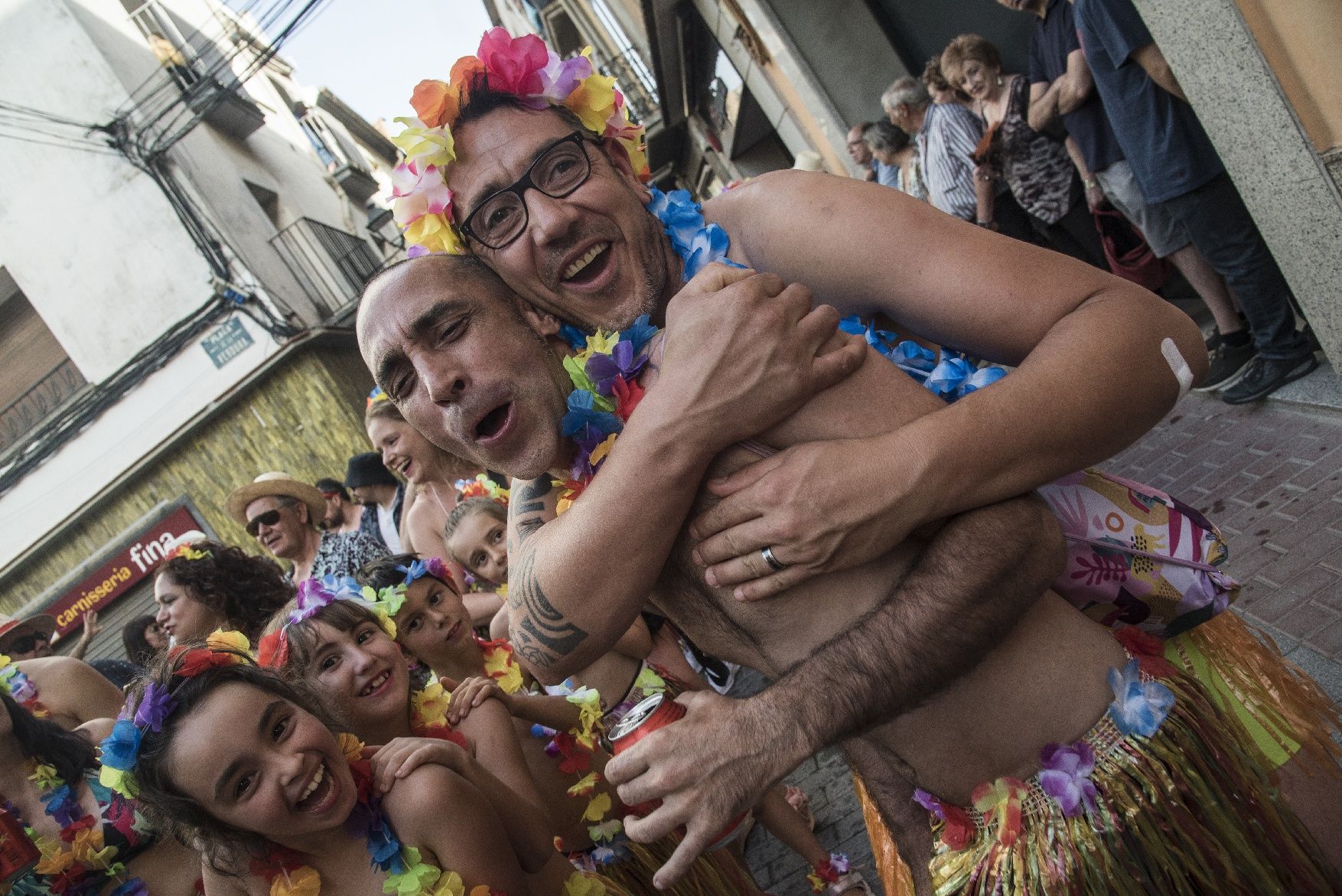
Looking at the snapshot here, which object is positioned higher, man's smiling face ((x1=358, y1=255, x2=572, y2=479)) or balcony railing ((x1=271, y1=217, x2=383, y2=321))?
balcony railing ((x1=271, y1=217, x2=383, y2=321))

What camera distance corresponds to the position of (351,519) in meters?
7.09

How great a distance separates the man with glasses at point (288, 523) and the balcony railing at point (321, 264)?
10.9 metres

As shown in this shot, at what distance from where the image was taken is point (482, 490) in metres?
5.07

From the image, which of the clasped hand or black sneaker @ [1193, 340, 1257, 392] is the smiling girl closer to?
the clasped hand

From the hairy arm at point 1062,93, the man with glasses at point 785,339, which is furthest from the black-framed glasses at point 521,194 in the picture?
the hairy arm at point 1062,93

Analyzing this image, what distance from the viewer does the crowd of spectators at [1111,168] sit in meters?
4.21

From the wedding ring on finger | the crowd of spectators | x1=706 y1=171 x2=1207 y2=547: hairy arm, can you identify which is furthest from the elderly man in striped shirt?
the wedding ring on finger

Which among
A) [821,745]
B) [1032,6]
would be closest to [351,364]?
[1032,6]

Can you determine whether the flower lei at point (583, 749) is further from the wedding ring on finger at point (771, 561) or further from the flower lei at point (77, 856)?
the wedding ring on finger at point (771, 561)

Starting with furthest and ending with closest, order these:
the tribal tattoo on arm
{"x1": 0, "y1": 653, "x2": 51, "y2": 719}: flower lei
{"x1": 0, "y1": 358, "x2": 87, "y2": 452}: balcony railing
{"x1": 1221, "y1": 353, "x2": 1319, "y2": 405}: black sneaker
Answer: {"x1": 0, "y1": 358, "x2": 87, "y2": 452}: balcony railing < {"x1": 1221, "y1": 353, "x2": 1319, "y2": 405}: black sneaker < {"x1": 0, "y1": 653, "x2": 51, "y2": 719}: flower lei < the tribal tattoo on arm

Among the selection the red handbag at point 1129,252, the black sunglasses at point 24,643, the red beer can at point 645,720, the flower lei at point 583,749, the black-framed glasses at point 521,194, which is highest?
the black sunglasses at point 24,643

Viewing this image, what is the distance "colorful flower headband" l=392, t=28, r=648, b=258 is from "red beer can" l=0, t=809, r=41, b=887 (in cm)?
287

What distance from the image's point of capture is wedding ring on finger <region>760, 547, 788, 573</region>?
1.46 metres

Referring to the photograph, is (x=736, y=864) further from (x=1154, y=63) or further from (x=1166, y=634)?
(x=1154, y=63)
